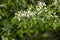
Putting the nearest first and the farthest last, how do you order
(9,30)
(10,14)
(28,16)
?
(28,16) → (9,30) → (10,14)

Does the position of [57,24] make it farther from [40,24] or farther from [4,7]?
[4,7]

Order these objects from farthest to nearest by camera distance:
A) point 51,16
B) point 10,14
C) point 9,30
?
point 10,14, point 9,30, point 51,16

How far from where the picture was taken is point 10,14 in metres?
1.80

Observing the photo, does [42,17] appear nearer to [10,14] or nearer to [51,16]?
[51,16]

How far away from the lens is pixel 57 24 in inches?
70.0

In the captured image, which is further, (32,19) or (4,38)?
(4,38)

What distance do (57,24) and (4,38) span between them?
574 mm

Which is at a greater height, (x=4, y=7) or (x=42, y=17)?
(x=4, y=7)

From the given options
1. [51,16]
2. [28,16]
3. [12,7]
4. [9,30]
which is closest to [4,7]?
[12,7]

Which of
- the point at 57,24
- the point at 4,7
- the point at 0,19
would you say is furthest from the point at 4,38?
the point at 57,24

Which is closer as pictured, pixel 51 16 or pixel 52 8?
pixel 51 16

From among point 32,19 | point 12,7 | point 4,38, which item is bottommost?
point 4,38

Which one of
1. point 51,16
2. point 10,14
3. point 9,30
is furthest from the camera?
point 10,14

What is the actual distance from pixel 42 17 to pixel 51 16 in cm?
16
